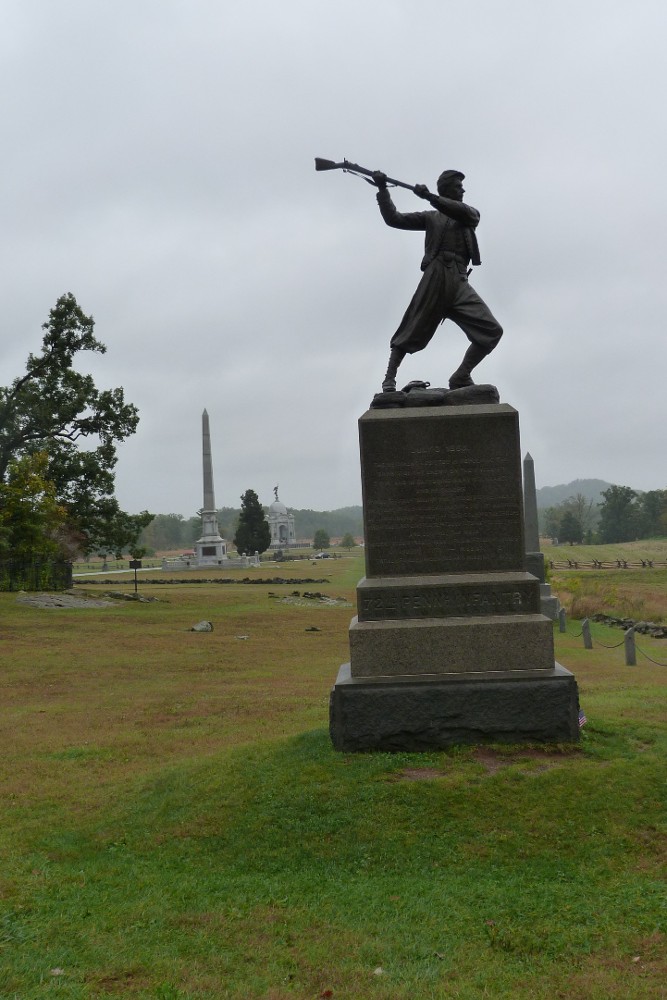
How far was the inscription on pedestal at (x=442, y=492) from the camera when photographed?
714cm

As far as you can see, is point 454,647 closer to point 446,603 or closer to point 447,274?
point 446,603

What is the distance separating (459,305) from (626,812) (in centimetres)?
465

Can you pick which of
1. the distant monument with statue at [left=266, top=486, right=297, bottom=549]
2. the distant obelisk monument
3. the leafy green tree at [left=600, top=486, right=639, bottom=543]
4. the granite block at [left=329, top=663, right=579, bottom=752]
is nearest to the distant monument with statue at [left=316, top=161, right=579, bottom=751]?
the granite block at [left=329, top=663, right=579, bottom=752]

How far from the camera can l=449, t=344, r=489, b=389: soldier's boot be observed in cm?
775

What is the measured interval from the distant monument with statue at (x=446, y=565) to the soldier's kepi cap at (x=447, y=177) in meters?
0.01

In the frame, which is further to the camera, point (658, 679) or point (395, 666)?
point (658, 679)

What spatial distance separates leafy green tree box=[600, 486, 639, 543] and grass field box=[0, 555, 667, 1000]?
95.0m

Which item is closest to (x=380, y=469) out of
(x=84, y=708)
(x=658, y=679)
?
(x=84, y=708)

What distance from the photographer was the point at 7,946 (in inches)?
168

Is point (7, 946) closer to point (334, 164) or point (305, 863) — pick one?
point (305, 863)

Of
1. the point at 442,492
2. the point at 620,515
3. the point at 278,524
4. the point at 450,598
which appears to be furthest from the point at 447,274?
the point at 278,524

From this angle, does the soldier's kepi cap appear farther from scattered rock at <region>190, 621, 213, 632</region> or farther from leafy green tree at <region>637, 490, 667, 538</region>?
leafy green tree at <region>637, 490, 667, 538</region>

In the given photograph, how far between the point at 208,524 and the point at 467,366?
6216cm

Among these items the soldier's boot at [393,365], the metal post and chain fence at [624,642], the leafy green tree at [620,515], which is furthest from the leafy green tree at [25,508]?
the leafy green tree at [620,515]
